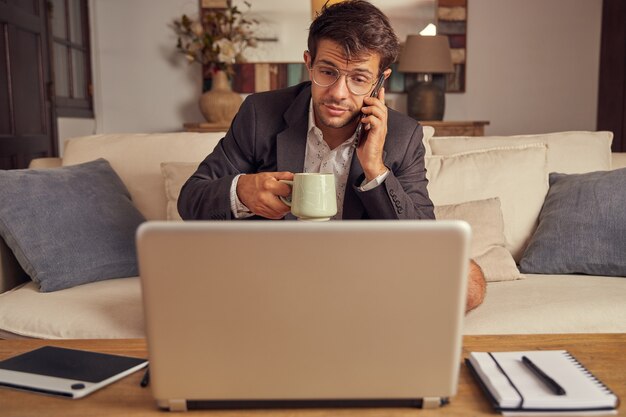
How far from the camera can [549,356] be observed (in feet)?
3.04

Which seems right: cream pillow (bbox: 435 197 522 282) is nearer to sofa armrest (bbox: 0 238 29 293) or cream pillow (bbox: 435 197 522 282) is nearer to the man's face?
the man's face

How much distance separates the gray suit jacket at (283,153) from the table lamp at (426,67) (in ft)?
6.78

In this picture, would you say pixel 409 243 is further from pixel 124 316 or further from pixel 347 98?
pixel 124 316

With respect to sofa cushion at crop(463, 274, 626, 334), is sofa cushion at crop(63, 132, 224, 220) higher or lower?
higher

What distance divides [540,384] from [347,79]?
93 cm

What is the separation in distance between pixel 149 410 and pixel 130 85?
3747 mm

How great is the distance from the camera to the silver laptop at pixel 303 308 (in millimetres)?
640

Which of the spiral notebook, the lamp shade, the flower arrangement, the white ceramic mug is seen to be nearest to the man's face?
the white ceramic mug

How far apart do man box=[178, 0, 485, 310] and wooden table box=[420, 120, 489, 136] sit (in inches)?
81.4

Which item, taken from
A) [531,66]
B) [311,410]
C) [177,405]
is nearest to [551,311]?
[311,410]

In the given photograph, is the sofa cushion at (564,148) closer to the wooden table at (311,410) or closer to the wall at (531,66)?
the wooden table at (311,410)

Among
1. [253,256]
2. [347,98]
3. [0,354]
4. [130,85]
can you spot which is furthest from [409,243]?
[130,85]

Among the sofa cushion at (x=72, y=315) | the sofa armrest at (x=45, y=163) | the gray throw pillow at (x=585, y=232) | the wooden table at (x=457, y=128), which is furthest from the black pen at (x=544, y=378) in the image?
the wooden table at (x=457, y=128)

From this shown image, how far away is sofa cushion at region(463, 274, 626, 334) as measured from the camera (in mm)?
1615
